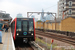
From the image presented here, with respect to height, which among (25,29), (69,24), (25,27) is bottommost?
(69,24)

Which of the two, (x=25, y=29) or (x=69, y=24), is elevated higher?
(x=25, y=29)

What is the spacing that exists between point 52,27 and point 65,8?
38.4 ft

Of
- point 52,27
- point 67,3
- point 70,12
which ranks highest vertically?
point 67,3

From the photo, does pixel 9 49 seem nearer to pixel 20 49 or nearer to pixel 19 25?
pixel 20 49

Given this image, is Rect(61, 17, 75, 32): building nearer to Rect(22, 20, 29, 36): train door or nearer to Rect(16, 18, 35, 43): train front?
Rect(16, 18, 35, 43): train front

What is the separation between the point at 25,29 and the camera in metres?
13.5

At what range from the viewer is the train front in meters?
13.3

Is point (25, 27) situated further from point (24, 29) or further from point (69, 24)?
point (69, 24)

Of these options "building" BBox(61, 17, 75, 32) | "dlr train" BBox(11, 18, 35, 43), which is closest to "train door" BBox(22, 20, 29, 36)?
"dlr train" BBox(11, 18, 35, 43)

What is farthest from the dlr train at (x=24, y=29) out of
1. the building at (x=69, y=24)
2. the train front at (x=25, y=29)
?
the building at (x=69, y=24)

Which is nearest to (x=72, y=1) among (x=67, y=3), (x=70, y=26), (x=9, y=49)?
(x=67, y=3)

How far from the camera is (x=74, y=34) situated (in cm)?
2445

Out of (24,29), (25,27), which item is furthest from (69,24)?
(24,29)

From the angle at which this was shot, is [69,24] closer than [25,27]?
No
